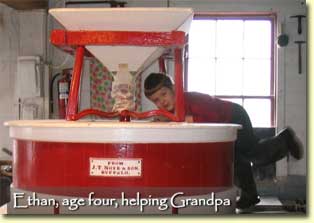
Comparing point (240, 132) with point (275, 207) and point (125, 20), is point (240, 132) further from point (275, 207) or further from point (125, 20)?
point (125, 20)

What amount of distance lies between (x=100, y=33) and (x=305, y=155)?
58 cm

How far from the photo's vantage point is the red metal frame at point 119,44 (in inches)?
33.2

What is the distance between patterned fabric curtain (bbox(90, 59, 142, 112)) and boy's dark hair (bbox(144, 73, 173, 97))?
2 centimetres

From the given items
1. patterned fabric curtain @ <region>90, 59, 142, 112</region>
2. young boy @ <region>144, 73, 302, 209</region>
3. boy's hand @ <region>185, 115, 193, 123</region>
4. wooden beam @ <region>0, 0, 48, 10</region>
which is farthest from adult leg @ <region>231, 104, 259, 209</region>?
wooden beam @ <region>0, 0, 48, 10</region>

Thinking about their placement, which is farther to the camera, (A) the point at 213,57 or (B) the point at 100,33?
(A) the point at 213,57

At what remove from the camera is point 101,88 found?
3.35 ft

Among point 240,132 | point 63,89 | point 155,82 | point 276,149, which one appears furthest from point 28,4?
point 276,149

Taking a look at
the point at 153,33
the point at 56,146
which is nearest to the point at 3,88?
the point at 56,146

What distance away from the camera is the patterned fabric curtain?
3.22 ft

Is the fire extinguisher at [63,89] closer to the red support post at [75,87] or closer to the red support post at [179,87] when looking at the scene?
the red support post at [75,87]

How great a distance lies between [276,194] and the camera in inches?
40.2

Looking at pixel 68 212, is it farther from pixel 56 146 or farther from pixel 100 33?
pixel 100 33

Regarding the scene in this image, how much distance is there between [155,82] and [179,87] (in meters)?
0.11

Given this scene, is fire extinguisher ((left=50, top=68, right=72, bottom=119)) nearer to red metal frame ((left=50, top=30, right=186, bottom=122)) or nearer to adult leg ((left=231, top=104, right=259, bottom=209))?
red metal frame ((left=50, top=30, right=186, bottom=122))
